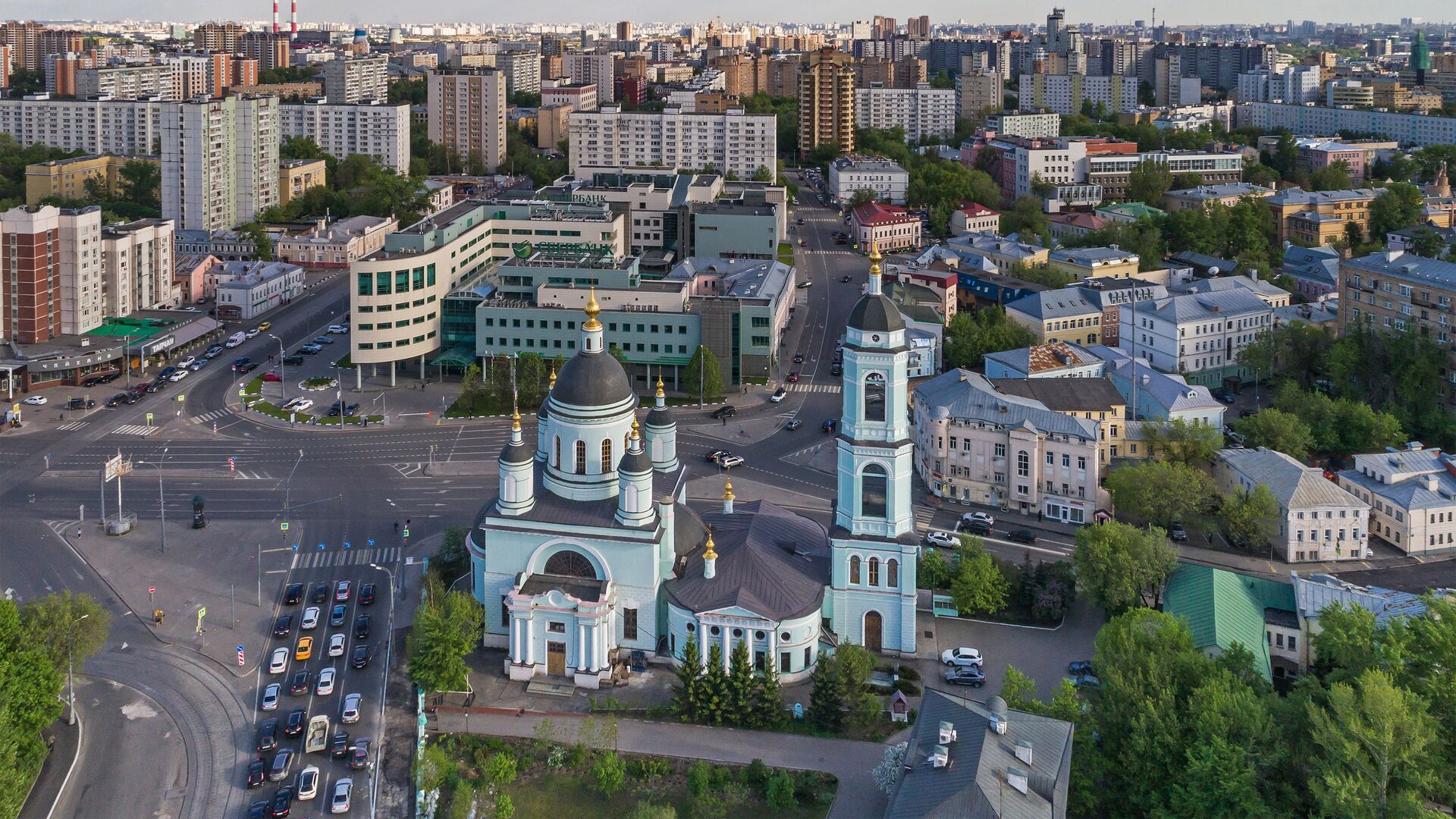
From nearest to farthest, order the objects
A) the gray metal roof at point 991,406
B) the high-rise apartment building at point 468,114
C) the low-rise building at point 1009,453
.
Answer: the low-rise building at point 1009,453
the gray metal roof at point 991,406
the high-rise apartment building at point 468,114

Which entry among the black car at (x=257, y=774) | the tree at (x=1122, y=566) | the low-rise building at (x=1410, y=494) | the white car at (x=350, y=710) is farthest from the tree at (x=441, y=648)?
the low-rise building at (x=1410, y=494)

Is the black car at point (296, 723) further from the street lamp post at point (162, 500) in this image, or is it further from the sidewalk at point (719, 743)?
the street lamp post at point (162, 500)

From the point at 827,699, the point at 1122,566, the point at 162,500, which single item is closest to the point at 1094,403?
the point at 1122,566

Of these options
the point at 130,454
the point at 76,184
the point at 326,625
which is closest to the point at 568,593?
the point at 326,625

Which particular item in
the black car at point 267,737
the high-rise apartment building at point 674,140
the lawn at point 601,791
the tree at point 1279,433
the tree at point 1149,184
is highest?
the high-rise apartment building at point 674,140

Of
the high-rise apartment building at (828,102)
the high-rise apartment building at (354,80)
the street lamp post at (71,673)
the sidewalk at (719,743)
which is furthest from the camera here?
the high-rise apartment building at (354,80)

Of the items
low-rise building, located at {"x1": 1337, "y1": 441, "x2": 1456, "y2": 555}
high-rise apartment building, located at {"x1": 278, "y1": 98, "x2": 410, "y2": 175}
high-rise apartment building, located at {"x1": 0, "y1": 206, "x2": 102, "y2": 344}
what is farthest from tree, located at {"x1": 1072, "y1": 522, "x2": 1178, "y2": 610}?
high-rise apartment building, located at {"x1": 278, "y1": 98, "x2": 410, "y2": 175}

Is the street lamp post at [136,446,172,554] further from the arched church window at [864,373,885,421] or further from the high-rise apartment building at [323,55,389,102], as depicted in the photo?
the high-rise apartment building at [323,55,389,102]
